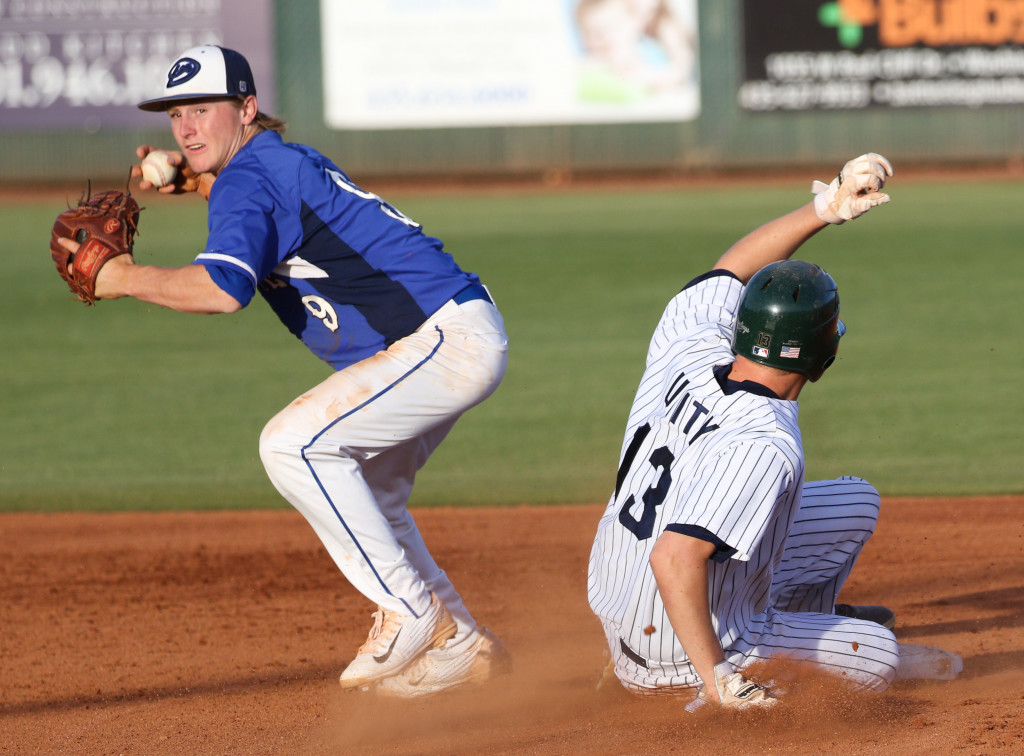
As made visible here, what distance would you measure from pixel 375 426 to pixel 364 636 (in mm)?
1091

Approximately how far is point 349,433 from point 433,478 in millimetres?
3074

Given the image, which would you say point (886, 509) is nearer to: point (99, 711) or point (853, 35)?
point (99, 711)

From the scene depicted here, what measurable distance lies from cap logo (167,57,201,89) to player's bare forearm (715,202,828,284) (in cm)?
158

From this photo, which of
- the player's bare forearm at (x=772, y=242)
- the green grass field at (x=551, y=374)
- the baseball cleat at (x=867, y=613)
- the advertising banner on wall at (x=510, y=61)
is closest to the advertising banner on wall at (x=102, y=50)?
the advertising banner on wall at (x=510, y=61)

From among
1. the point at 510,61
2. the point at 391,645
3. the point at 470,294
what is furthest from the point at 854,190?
the point at 510,61

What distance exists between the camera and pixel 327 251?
341 centimetres

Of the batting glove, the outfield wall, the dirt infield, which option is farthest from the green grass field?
the outfield wall

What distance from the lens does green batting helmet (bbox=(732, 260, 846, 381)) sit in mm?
2801

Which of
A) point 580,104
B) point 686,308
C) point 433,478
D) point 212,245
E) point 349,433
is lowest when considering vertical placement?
point 433,478

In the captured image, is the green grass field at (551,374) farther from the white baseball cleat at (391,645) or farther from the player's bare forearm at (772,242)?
the player's bare forearm at (772,242)

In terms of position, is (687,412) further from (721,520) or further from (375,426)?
(375,426)

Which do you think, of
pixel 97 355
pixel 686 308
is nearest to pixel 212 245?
pixel 686 308

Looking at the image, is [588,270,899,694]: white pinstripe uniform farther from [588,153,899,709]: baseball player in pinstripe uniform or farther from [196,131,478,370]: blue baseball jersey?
[196,131,478,370]: blue baseball jersey

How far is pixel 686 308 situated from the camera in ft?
11.2
